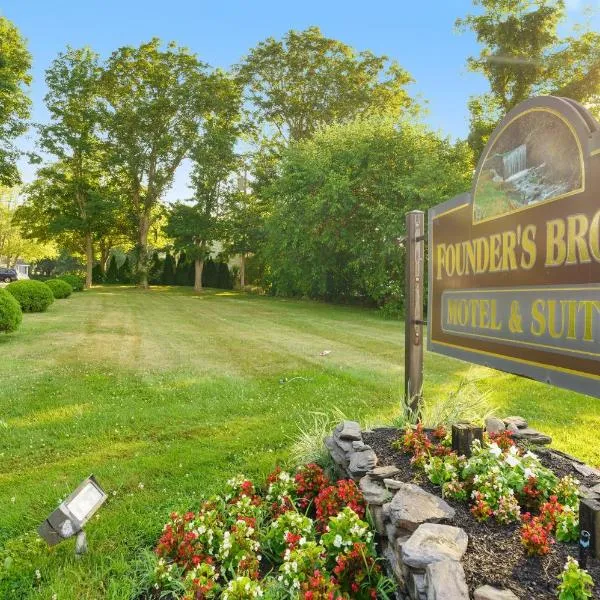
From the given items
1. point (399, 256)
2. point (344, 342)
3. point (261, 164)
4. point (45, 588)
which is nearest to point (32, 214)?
point (261, 164)

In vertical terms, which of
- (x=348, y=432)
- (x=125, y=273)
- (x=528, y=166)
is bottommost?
(x=348, y=432)

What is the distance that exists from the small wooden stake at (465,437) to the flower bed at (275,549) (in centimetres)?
77

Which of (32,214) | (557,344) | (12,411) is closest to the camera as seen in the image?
(557,344)

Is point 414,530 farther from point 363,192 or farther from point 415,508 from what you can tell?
point 363,192

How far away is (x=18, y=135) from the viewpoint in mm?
27344

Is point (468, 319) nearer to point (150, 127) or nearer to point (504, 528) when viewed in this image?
point (504, 528)

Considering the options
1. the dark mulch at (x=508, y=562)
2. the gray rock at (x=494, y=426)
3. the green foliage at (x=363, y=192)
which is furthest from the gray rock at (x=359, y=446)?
the green foliage at (x=363, y=192)

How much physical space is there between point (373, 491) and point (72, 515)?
5.73 ft

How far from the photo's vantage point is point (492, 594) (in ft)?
6.85

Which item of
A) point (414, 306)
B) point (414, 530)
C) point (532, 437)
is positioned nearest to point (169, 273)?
point (414, 306)

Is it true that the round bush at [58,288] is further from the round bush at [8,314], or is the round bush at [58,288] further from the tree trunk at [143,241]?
the round bush at [8,314]

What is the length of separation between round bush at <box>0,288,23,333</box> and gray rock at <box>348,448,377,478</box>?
32.1ft

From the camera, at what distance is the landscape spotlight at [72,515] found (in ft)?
9.62

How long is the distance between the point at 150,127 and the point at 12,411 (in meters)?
29.7
